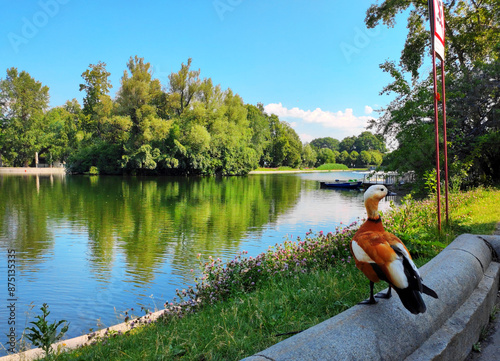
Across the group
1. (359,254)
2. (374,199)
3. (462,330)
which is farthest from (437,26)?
(359,254)

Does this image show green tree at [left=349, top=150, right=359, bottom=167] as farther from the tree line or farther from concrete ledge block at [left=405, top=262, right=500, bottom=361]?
concrete ledge block at [left=405, top=262, right=500, bottom=361]

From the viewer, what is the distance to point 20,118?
62.2 metres

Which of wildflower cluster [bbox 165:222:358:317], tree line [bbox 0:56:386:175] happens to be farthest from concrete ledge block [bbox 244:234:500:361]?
tree line [bbox 0:56:386:175]

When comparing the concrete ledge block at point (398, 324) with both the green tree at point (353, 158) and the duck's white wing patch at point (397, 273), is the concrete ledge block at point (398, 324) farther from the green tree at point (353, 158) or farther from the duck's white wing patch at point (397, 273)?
the green tree at point (353, 158)

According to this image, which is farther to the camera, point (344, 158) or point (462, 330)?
point (344, 158)

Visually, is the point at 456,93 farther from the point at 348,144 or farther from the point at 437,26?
the point at 348,144

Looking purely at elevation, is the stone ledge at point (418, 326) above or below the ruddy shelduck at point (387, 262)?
below

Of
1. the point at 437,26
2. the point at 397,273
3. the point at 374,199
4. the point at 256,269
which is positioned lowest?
the point at 256,269

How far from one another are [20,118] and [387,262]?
72.8 m

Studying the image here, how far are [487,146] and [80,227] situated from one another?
17.7 metres

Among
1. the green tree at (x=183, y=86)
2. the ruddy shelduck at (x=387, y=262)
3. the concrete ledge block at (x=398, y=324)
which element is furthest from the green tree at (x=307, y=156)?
the ruddy shelduck at (x=387, y=262)

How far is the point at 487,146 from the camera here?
1652 cm

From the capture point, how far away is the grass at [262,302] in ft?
10.4

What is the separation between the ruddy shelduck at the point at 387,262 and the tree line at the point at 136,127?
157 feet
